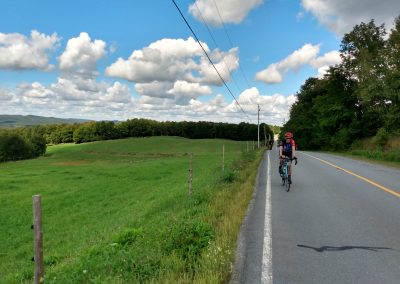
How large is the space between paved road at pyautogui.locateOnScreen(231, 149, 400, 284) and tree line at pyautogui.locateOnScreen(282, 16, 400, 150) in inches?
1098

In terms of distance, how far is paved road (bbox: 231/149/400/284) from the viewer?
507cm

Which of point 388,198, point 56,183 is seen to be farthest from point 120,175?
point 388,198

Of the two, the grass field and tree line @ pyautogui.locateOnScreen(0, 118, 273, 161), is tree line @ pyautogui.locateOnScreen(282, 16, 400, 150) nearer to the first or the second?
the grass field

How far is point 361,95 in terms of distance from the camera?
4216cm

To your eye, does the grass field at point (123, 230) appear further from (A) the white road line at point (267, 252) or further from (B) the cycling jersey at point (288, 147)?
(B) the cycling jersey at point (288, 147)

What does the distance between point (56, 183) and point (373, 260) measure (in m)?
25.2

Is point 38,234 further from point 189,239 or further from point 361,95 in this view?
point 361,95

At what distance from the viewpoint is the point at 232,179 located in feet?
47.1

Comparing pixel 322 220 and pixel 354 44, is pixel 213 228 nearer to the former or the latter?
pixel 322 220

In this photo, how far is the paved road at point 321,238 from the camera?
5070 mm

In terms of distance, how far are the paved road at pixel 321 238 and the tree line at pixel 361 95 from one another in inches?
1098

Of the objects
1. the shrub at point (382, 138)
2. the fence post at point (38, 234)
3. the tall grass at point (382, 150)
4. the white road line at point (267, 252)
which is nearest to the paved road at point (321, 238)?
the white road line at point (267, 252)

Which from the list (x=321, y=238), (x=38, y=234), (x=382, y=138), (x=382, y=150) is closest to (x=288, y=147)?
(x=321, y=238)

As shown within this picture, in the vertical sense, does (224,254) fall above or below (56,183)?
above
